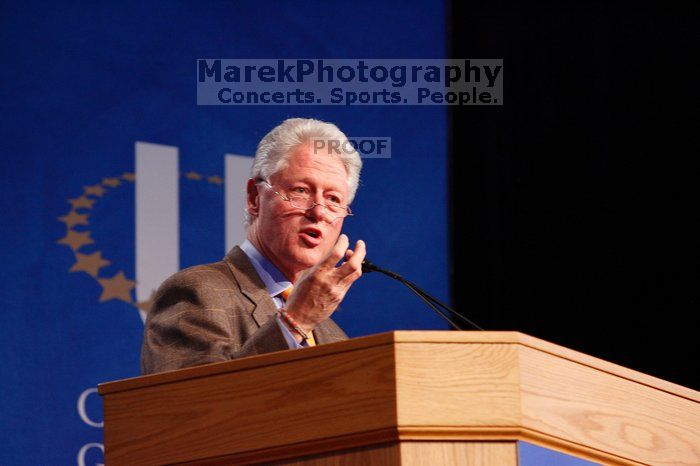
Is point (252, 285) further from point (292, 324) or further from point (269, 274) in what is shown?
point (292, 324)

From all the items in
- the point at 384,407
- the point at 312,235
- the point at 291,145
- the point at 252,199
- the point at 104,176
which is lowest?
the point at 384,407

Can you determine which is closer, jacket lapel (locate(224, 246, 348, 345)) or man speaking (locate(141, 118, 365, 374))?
man speaking (locate(141, 118, 365, 374))

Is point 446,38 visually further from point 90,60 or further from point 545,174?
point 90,60

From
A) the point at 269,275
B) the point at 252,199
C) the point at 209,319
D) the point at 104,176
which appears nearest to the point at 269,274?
the point at 269,275

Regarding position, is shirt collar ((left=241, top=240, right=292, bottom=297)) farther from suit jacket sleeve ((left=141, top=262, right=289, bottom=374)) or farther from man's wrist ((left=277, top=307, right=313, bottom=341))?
man's wrist ((left=277, top=307, right=313, bottom=341))

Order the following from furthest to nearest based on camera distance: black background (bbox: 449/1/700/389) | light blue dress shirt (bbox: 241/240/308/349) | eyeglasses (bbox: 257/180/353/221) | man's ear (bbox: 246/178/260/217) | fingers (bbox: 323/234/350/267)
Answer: black background (bbox: 449/1/700/389)
man's ear (bbox: 246/178/260/217)
eyeglasses (bbox: 257/180/353/221)
light blue dress shirt (bbox: 241/240/308/349)
fingers (bbox: 323/234/350/267)

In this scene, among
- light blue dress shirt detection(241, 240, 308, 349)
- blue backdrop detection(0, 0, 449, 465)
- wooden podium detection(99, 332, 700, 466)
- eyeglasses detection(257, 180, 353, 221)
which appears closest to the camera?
wooden podium detection(99, 332, 700, 466)

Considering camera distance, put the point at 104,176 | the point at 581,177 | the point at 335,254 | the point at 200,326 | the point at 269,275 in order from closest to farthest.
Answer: the point at 335,254, the point at 200,326, the point at 269,275, the point at 104,176, the point at 581,177

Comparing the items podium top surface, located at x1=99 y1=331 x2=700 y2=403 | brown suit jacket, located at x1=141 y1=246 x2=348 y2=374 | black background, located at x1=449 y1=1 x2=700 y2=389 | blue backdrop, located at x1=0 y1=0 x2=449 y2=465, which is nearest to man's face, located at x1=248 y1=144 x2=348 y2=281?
brown suit jacket, located at x1=141 y1=246 x2=348 y2=374

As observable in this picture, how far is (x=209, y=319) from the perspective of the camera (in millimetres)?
2266

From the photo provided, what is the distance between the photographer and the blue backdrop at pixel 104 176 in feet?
10.3

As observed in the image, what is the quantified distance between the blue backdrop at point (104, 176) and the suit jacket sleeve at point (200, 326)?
0.86 m

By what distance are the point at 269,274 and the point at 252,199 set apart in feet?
0.90

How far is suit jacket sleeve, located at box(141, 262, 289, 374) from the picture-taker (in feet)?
6.89
